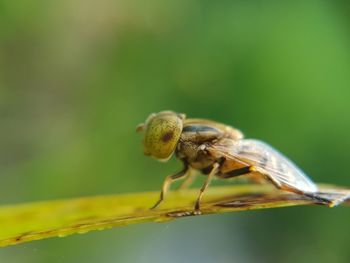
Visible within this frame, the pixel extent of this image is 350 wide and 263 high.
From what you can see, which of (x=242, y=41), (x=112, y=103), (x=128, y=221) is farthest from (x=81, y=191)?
(x=128, y=221)

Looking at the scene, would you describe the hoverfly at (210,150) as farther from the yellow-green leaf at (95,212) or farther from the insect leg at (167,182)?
the yellow-green leaf at (95,212)

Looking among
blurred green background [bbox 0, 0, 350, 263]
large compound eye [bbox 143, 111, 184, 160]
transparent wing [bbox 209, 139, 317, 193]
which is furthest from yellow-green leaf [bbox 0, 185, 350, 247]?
blurred green background [bbox 0, 0, 350, 263]

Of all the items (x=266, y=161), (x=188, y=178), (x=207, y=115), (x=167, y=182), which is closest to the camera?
(x=167, y=182)

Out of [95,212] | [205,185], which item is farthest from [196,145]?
[95,212]

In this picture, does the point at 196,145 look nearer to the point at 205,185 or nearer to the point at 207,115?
the point at 205,185

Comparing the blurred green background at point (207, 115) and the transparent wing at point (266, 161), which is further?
the blurred green background at point (207, 115)

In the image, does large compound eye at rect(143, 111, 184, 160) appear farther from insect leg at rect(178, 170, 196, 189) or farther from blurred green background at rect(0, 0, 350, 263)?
blurred green background at rect(0, 0, 350, 263)

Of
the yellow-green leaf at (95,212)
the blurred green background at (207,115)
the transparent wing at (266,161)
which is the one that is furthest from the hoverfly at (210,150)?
the blurred green background at (207,115)
